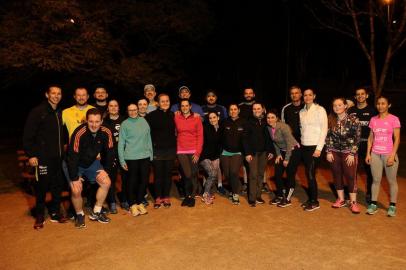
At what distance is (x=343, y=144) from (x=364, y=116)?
27.9 inches

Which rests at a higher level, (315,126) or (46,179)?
(315,126)

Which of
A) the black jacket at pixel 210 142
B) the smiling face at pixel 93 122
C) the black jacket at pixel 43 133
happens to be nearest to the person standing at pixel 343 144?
the black jacket at pixel 210 142

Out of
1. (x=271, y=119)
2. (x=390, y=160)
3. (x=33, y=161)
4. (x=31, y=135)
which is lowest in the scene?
(x=390, y=160)

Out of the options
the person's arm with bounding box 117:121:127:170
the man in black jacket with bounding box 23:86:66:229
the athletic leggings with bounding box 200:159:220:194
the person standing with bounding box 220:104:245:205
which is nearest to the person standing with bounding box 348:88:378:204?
the person standing with bounding box 220:104:245:205

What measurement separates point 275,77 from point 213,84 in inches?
227

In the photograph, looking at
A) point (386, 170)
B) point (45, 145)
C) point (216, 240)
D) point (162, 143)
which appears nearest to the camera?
point (216, 240)

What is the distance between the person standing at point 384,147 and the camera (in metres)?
6.04

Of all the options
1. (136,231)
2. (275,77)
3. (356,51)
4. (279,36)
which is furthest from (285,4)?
(136,231)

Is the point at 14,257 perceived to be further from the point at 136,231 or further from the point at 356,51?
the point at 356,51

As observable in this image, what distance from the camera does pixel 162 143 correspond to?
661 centimetres

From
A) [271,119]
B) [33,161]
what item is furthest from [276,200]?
[33,161]

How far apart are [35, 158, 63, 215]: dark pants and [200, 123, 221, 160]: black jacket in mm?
2460

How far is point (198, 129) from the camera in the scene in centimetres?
684

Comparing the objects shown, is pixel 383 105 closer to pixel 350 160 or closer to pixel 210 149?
pixel 350 160
